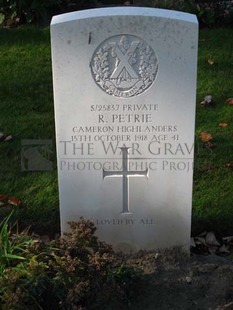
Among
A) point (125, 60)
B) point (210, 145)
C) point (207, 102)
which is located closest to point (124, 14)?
point (125, 60)

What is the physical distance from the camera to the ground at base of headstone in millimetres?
3281

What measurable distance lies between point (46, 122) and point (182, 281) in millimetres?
2045

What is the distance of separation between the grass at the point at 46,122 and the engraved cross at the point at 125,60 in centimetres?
113

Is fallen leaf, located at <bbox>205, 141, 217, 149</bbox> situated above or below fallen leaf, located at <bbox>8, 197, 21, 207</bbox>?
above

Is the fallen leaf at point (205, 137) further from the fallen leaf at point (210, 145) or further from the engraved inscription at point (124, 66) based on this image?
the engraved inscription at point (124, 66)

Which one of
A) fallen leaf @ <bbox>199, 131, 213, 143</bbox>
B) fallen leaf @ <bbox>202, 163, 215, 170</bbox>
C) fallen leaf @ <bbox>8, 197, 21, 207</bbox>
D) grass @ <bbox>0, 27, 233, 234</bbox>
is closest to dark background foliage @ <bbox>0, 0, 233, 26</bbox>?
grass @ <bbox>0, 27, 233, 234</bbox>

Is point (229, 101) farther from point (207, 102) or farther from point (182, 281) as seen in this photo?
point (182, 281)

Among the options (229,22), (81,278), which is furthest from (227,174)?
(229,22)

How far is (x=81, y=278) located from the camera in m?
3.11

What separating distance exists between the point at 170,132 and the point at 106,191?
48 cm

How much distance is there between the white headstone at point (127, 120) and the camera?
3225 millimetres

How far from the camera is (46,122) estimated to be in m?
5.04

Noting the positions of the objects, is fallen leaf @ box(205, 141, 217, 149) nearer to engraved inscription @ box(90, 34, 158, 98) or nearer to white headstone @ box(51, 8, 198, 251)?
white headstone @ box(51, 8, 198, 251)

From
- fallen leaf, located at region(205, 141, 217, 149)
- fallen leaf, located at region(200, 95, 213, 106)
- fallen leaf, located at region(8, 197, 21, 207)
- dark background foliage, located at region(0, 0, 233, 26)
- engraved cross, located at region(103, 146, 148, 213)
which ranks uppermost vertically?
dark background foliage, located at region(0, 0, 233, 26)
